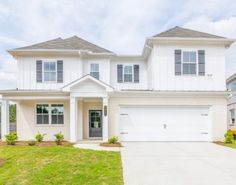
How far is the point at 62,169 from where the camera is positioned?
7617mm

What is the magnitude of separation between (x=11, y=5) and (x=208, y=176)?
43.0 feet

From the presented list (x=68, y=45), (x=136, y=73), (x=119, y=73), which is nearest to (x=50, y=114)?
(x=68, y=45)

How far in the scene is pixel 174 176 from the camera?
704 centimetres

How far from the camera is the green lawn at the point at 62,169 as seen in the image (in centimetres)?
674

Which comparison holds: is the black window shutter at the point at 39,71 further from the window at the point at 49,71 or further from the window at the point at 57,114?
the window at the point at 57,114

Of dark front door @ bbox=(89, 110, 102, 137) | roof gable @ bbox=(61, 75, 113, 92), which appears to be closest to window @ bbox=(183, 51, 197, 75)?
roof gable @ bbox=(61, 75, 113, 92)

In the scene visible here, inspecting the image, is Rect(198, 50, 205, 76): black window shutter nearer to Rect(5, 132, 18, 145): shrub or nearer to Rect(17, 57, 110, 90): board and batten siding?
Rect(17, 57, 110, 90): board and batten siding

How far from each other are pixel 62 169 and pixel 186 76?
37.3 feet

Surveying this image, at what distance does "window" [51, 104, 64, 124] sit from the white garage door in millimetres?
4396

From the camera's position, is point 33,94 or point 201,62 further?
point 201,62

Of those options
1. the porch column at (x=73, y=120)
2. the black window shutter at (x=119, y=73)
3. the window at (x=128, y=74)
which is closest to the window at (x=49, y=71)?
the porch column at (x=73, y=120)

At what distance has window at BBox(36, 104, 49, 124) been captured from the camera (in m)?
16.6

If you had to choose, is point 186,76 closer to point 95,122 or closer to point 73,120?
point 95,122

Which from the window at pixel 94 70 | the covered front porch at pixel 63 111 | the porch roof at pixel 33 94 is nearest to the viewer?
the covered front porch at pixel 63 111
